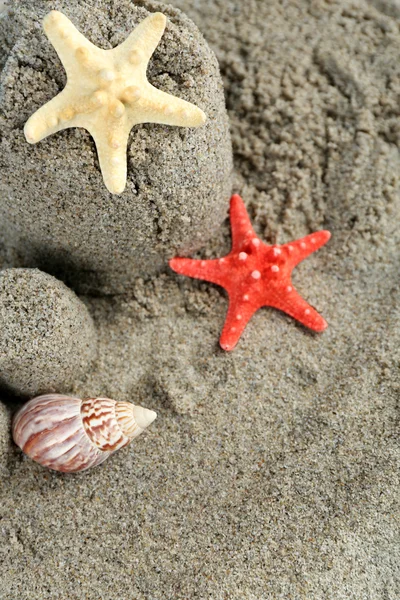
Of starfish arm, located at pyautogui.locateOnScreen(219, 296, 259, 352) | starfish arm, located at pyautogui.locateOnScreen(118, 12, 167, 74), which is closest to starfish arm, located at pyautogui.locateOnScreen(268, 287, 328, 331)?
starfish arm, located at pyautogui.locateOnScreen(219, 296, 259, 352)

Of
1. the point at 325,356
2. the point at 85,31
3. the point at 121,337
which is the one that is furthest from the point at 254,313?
the point at 85,31

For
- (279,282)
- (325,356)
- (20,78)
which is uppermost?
(20,78)

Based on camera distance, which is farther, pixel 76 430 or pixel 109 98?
pixel 76 430

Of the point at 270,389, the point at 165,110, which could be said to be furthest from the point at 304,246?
the point at 165,110

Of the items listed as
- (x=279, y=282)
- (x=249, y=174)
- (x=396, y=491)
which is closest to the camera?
(x=396, y=491)

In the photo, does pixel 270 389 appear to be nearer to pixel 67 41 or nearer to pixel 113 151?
pixel 113 151

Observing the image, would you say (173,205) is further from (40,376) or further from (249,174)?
(40,376)
